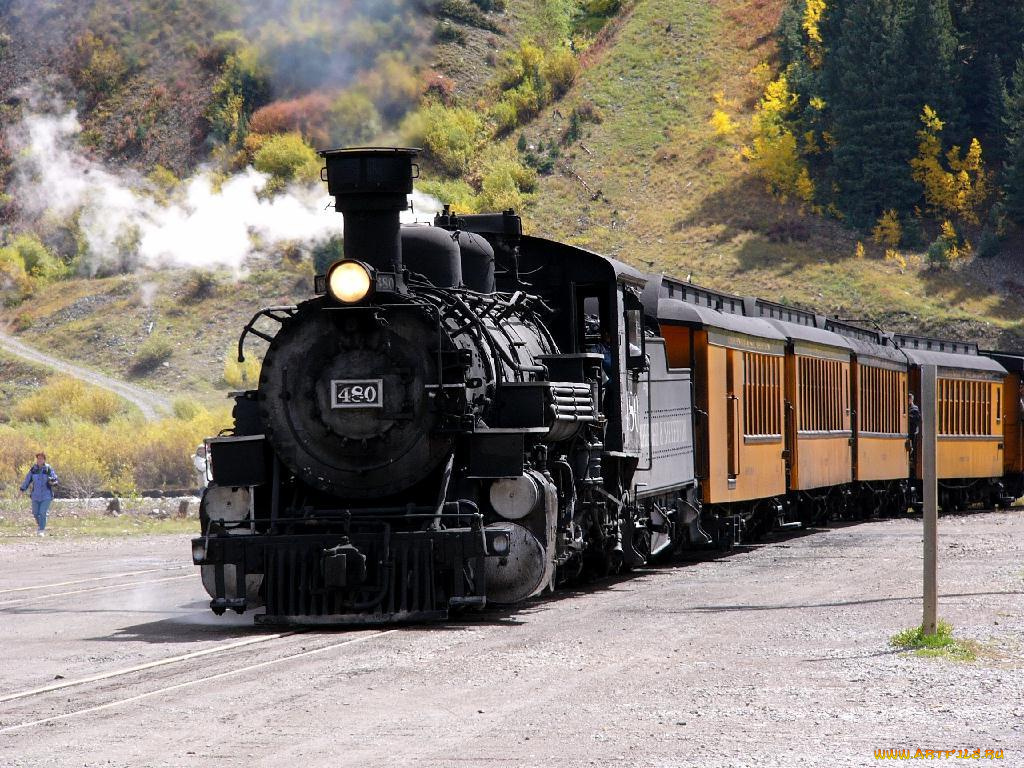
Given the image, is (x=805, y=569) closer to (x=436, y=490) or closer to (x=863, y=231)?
(x=436, y=490)

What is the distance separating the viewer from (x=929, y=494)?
10.2m

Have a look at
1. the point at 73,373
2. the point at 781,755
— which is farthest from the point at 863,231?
the point at 781,755

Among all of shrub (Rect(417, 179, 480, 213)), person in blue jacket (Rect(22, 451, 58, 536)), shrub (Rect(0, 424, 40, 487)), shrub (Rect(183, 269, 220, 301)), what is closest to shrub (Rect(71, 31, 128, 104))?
shrub (Rect(183, 269, 220, 301))

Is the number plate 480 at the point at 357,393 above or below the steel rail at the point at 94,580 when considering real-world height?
above

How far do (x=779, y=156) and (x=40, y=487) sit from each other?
169ft

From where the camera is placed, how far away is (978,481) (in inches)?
1223

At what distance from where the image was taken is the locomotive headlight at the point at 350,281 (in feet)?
38.4

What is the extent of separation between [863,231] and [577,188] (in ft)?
41.2

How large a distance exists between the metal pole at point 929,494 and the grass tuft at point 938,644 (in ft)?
0.28

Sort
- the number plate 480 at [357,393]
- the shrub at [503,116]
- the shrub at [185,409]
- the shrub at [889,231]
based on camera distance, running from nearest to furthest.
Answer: the number plate 480 at [357,393], the shrub at [185,409], the shrub at [889,231], the shrub at [503,116]

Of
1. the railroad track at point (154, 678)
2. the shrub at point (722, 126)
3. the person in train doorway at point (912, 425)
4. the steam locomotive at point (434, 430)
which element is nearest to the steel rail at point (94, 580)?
the steam locomotive at point (434, 430)

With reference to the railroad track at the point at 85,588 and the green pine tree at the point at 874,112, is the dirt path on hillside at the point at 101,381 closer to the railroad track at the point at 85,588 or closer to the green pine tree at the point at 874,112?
the railroad track at the point at 85,588

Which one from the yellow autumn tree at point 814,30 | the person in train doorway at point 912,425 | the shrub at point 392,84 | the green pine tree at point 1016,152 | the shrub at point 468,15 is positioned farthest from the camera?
the shrub at point 468,15

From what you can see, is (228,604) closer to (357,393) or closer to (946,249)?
(357,393)
